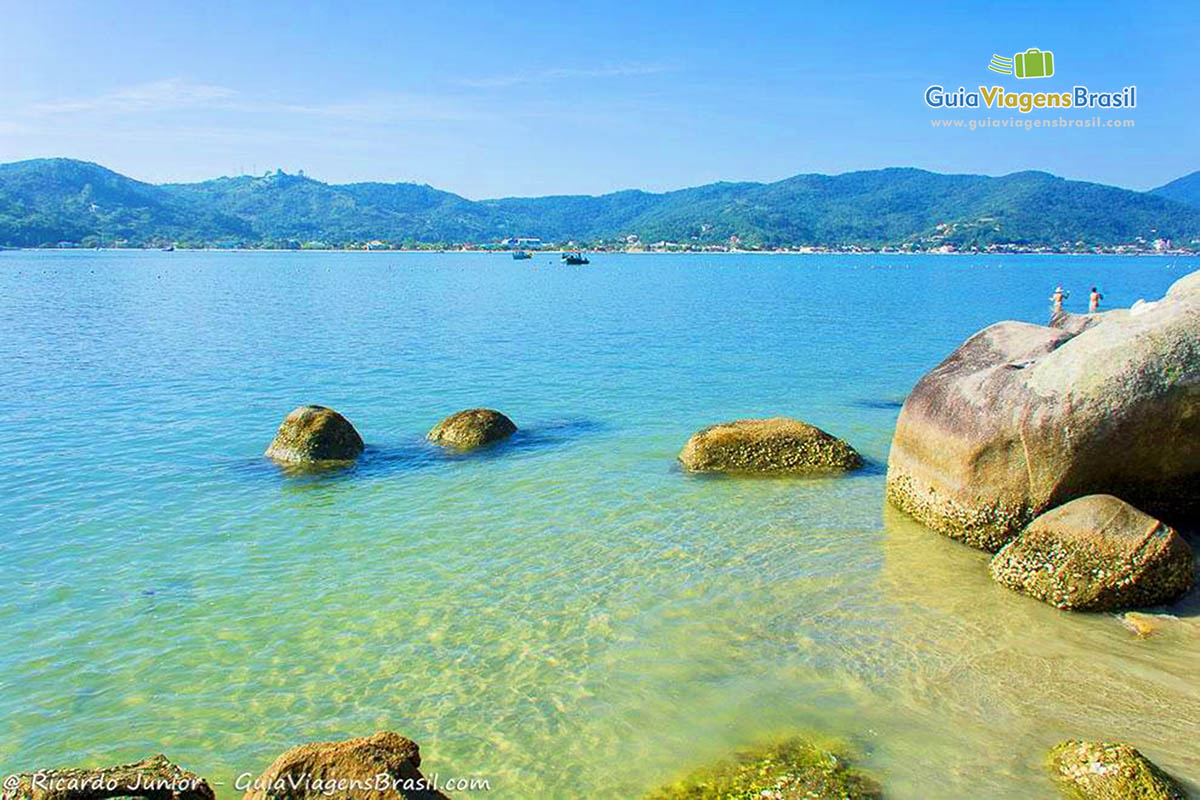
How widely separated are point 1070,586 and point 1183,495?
2.46 metres

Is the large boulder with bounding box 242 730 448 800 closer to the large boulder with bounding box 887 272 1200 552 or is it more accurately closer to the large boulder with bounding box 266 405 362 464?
the large boulder with bounding box 887 272 1200 552

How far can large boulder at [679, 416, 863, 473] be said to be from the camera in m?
16.3

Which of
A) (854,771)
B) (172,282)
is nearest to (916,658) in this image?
(854,771)

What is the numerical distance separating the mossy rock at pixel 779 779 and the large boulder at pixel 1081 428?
568cm

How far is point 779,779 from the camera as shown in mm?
6832

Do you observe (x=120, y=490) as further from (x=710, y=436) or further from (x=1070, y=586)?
(x=1070, y=586)

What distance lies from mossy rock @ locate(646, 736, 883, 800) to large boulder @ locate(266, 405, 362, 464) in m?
12.3

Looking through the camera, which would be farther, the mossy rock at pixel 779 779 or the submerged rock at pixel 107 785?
the mossy rock at pixel 779 779

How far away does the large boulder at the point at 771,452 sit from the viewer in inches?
642

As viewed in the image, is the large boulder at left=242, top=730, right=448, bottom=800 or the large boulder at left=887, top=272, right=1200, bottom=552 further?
the large boulder at left=887, top=272, right=1200, bottom=552

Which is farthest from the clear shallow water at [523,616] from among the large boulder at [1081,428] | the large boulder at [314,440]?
the large boulder at [1081,428]

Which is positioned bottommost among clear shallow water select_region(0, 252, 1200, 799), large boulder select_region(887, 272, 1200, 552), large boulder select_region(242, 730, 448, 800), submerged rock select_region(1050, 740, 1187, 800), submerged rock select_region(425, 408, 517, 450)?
clear shallow water select_region(0, 252, 1200, 799)

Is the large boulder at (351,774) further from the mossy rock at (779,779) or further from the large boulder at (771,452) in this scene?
the large boulder at (771,452)

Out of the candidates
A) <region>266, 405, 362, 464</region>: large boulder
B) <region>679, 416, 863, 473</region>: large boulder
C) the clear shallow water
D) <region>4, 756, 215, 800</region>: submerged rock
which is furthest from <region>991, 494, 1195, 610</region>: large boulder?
<region>266, 405, 362, 464</region>: large boulder
